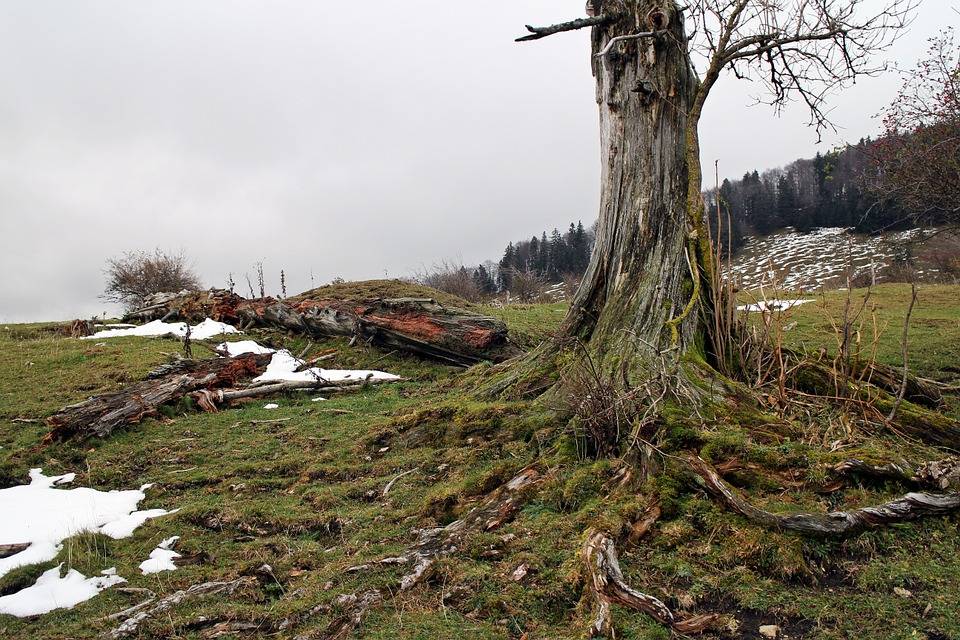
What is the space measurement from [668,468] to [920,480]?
1.45 metres

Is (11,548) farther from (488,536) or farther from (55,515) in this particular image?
(488,536)

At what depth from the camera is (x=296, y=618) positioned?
3094mm

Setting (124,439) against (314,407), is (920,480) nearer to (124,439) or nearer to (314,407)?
(314,407)

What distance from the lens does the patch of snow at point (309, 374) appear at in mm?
10398

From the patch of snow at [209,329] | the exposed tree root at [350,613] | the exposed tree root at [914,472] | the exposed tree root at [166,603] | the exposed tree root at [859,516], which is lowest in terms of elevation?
the exposed tree root at [166,603]

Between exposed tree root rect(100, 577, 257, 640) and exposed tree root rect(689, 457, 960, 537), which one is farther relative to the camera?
exposed tree root rect(100, 577, 257, 640)

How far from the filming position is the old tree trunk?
227 inches

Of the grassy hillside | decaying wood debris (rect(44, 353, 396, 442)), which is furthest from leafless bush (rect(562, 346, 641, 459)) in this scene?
decaying wood debris (rect(44, 353, 396, 442))

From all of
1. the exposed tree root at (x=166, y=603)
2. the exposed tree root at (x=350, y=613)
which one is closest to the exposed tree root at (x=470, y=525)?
the exposed tree root at (x=350, y=613)

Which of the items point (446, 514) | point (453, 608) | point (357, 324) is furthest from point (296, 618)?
point (357, 324)

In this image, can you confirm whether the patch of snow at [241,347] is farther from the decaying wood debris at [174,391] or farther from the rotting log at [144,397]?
the rotting log at [144,397]

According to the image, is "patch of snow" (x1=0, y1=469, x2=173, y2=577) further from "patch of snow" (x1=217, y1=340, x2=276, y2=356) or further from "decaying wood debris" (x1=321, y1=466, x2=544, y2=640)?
"patch of snow" (x1=217, y1=340, x2=276, y2=356)

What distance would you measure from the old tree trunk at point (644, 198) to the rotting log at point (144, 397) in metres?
5.84

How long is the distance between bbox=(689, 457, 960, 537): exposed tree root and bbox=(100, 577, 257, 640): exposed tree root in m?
3.30
